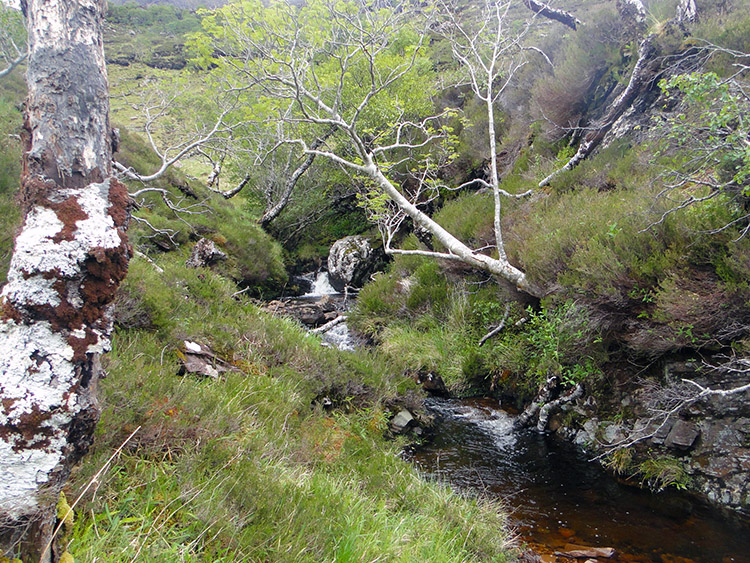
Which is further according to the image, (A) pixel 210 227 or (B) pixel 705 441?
(A) pixel 210 227

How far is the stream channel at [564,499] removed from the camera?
12.0 feet

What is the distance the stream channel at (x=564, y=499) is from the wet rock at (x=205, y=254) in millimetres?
7094

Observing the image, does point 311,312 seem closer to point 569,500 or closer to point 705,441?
point 569,500

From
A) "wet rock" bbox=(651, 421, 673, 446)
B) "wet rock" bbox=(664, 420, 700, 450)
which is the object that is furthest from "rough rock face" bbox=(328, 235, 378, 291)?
"wet rock" bbox=(664, 420, 700, 450)

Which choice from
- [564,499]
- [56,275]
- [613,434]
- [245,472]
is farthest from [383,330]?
[56,275]

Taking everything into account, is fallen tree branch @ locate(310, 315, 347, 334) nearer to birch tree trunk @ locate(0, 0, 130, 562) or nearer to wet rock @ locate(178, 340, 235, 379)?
wet rock @ locate(178, 340, 235, 379)

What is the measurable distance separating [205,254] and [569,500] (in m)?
9.42

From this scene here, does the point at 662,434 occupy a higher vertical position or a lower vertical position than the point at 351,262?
higher

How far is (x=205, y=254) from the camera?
1045cm

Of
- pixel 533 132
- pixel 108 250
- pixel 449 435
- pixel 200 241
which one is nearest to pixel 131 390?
pixel 108 250

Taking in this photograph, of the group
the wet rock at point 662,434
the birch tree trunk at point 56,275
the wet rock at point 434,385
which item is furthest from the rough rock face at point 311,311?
the birch tree trunk at point 56,275

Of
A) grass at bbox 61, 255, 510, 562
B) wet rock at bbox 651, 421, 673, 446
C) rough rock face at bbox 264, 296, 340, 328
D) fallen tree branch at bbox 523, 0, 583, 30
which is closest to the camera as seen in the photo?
grass at bbox 61, 255, 510, 562

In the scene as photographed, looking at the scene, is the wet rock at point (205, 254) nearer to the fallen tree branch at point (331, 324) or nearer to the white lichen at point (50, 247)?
the fallen tree branch at point (331, 324)

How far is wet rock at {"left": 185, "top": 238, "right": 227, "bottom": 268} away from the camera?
33.0ft
